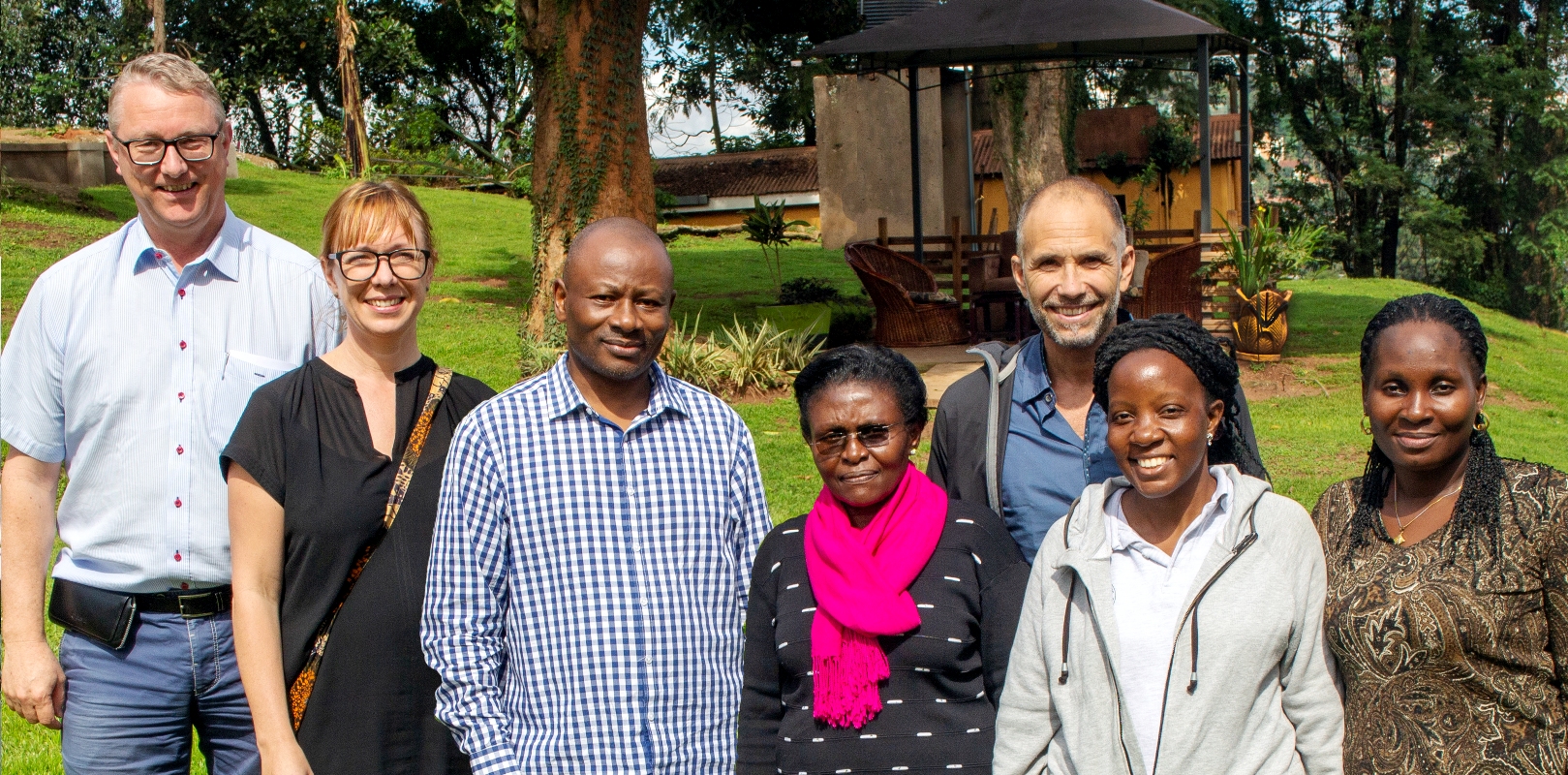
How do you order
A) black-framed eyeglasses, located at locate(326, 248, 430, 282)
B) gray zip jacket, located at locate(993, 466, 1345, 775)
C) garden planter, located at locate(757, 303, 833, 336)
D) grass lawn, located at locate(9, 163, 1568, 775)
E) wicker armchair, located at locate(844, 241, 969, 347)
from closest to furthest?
gray zip jacket, located at locate(993, 466, 1345, 775) < black-framed eyeglasses, located at locate(326, 248, 430, 282) < grass lawn, located at locate(9, 163, 1568, 775) < wicker armchair, located at locate(844, 241, 969, 347) < garden planter, located at locate(757, 303, 833, 336)

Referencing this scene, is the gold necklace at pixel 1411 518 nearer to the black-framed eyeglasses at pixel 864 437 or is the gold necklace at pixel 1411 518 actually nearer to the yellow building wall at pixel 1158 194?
the black-framed eyeglasses at pixel 864 437

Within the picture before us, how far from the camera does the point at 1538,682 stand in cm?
233

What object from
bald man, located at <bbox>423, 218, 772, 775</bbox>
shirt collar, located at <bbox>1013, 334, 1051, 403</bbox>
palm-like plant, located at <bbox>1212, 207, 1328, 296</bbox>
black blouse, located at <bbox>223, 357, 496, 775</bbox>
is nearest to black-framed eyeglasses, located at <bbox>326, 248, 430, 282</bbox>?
black blouse, located at <bbox>223, 357, 496, 775</bbox>

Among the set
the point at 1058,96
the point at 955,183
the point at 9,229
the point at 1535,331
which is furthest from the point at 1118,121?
the point at 9,229

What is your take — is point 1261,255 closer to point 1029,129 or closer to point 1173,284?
point 1173,284

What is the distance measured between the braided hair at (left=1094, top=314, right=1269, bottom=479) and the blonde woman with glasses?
142 centimetres

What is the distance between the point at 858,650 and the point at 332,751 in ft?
3.81

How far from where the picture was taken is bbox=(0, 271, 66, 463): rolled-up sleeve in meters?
2.96

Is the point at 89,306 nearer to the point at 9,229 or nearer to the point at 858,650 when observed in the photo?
the point at 858,650

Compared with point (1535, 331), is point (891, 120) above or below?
above

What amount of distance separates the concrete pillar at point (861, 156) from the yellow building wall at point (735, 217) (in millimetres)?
2365

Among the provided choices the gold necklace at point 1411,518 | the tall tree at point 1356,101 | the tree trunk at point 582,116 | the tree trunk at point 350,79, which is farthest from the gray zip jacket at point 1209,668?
the tall tree at point 1356,101

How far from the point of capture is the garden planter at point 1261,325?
1162cm

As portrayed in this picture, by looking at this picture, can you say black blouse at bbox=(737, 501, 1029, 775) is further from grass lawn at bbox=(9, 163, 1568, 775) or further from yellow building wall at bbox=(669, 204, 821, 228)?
yellow building wall at bbox=(669, 204, 821, 228)
